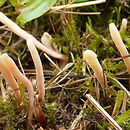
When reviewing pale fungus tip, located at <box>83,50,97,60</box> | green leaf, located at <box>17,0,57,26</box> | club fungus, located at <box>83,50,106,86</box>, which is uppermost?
green leaf, located at <box>17,0,57,26</box>

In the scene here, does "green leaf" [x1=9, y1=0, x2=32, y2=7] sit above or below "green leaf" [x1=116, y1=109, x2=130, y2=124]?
above

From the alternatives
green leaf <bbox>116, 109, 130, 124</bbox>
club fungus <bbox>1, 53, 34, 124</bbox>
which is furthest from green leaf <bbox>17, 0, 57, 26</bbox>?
green leaf <bbox>116, 109, 130, 124</bbox>

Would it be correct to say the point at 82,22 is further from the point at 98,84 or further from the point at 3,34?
the point at 98,84

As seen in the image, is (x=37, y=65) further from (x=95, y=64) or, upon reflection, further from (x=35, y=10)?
(x=35, y=10)

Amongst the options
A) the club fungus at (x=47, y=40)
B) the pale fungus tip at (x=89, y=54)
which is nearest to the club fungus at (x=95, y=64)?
the pale fungus tip at (x=89, y=54)

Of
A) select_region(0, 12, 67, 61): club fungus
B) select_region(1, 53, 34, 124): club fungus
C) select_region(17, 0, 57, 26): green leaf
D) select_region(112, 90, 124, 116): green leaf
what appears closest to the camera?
select_region(1, 53, 34, 124): club fungus

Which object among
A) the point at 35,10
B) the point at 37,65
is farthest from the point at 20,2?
the point at 37,65

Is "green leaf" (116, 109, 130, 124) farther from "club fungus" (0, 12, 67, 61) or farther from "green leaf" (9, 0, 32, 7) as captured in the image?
"green leaf" (9, 0, 32, 7)

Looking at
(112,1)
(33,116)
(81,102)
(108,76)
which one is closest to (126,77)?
(108,76)
